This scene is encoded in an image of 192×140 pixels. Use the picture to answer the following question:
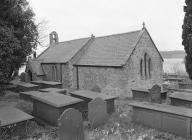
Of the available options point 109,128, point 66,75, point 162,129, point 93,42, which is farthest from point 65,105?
point 93,42

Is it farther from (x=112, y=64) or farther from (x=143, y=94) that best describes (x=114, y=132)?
(x=112, y=64)

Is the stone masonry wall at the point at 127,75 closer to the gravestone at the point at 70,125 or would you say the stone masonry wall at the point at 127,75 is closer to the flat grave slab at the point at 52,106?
the flat grave slab at the point at 52,106

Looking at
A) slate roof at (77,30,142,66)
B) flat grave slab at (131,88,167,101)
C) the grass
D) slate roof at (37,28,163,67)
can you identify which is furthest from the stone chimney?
the grass

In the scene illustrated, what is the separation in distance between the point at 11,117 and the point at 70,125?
8.68 ft

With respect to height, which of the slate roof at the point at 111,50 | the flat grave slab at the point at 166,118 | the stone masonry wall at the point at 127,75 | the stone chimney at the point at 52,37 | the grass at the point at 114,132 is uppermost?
the stone chimney at the point at 52,37

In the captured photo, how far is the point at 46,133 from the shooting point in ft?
25.2

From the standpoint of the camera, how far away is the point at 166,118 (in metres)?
7.58

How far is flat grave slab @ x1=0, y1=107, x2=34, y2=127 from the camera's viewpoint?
688 cm

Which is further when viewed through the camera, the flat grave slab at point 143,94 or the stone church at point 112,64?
the stone church at point 112,64

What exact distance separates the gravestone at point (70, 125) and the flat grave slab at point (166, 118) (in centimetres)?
314

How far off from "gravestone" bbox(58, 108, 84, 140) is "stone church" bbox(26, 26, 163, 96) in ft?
22.3

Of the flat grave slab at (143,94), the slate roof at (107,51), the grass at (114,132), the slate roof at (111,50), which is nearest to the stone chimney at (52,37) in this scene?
the slate roof at (107,51)

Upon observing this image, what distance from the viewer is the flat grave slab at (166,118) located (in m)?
7.01

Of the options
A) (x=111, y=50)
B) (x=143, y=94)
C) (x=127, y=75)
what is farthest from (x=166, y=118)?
(x=111, y=50)
